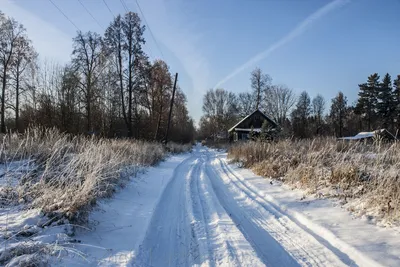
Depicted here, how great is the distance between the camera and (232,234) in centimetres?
423

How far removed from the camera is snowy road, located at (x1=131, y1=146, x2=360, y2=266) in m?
3.41

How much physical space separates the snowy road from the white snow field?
12mm

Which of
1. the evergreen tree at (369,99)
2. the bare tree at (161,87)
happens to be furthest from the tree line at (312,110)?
the bare tree at (161,87)

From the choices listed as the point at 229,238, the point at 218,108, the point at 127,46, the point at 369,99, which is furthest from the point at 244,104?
the point at 229,238

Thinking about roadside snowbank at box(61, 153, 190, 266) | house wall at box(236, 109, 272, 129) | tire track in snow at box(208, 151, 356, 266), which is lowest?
tire track in snow at box(208, 151, 356, 266)

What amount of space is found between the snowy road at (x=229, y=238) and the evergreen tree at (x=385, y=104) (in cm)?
5282

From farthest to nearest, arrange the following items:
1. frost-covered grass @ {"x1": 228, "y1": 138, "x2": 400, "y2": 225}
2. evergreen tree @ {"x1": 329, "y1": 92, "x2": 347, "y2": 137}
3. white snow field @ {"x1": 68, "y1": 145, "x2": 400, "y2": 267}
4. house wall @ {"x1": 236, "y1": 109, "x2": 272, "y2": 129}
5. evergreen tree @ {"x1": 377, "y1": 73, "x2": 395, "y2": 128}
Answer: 1. evergreen tree @ {"x1": 329, "y1": 92, "x2": 347, "y2": 137}
2. evergreen tree @ {"x1": 377, "y1": 73, "x2": 395, "y2": 128}
3. house wall @ {"x1": 236, "y1": 109, "x2": 272, "y2": 129}
4. frost-covered grass @ {"x1": 228, "y1": 138, "x2": 400, "y2": 225}
5. white snow field @ {"x1": 68, "y1": 145, "x2": 400, "y2": 267}

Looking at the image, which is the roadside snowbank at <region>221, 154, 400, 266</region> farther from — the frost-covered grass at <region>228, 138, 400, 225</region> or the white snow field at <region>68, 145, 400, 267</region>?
the frost-covered grass at <region>228, 138, 400, 225</region>

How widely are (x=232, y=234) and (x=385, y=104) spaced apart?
5566 cm

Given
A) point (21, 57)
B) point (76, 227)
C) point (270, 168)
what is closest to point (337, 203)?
point (270, 168)

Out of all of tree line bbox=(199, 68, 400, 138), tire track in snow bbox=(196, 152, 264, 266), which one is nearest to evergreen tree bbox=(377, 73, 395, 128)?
tree line bbox=(199, 68, 400, 138)

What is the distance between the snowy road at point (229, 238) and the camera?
3.41 metres

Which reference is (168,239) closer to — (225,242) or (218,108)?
(225,242)

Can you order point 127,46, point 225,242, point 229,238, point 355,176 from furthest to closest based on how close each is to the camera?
1. point 127,46
2. point 355,176
3. point 229,238
4. point 225,242
